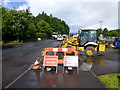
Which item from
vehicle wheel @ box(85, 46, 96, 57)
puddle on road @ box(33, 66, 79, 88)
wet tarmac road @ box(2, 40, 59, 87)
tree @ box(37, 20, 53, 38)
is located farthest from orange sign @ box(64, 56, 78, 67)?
tree @ box(37, 20, 53, 38)

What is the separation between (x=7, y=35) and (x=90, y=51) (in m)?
26.2

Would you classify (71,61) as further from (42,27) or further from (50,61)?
(42,27)

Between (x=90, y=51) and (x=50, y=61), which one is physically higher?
(x=90, y=51)

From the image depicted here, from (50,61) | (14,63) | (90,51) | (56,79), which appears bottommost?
(56,79)

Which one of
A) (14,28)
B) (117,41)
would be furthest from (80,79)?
(14,28)

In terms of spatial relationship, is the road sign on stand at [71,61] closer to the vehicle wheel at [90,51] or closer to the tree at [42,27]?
the vehicle wheel at [90,51]

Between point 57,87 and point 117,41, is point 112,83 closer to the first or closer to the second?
point 57,87

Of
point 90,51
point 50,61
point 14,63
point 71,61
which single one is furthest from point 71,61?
point 90,51

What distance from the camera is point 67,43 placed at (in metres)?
17.0

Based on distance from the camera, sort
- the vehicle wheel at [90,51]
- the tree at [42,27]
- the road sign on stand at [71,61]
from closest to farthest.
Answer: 1. the road sign on stand at [71,61]
2. the vehicle wheel at [90,51]
3. the tree at [42,27]

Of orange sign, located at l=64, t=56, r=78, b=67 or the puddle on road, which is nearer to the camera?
the puddle on road

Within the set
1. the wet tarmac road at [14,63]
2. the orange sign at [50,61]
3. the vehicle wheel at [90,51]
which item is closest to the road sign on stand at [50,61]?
the orange sign at [50,61]

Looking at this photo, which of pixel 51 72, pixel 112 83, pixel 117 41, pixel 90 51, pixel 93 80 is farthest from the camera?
pixel 117 41

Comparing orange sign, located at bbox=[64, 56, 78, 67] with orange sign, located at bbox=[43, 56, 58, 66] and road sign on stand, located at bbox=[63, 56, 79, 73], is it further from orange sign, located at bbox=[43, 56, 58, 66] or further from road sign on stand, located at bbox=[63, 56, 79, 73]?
orange sign, located at bbox=[43, 56, 58, 66]
